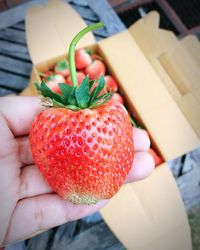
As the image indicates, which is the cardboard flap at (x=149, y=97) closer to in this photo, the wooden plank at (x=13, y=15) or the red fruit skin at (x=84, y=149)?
the red fruit skin at (x=84, y=149)

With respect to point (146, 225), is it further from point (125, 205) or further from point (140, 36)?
point (140, 36)

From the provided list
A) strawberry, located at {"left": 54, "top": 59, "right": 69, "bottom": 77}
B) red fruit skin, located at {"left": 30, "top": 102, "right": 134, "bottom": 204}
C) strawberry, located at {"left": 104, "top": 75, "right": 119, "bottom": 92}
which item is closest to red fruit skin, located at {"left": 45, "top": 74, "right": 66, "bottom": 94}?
strawberry, located at {"left": 54, "top": 59, "right": 69, "bottom": 77}

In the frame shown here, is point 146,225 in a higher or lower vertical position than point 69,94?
lower

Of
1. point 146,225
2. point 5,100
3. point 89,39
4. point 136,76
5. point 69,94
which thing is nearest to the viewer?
point 69,94

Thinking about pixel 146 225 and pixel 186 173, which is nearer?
pixel 146 225

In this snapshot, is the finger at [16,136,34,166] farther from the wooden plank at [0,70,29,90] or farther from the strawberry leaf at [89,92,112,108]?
the wooden plank at [0,70,29,90]

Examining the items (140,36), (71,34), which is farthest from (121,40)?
(71,34)
